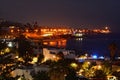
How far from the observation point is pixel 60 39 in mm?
109438

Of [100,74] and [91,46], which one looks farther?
[91,46]

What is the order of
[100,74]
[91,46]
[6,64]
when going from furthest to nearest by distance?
[91,46] < [100,74] < [6,64]

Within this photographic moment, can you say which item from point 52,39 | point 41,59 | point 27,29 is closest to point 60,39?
point 52,39

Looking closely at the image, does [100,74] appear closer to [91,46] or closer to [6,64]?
[6,64]

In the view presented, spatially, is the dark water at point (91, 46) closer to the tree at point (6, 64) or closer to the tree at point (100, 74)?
the tree at point (100, 74)

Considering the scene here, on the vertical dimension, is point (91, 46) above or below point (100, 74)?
below

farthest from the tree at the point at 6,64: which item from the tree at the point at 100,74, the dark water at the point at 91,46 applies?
the dark water at the point at 91,46

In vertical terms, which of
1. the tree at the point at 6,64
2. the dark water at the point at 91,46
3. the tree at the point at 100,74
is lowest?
the dark water at the point at 91,46

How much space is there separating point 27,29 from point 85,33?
5458 cm

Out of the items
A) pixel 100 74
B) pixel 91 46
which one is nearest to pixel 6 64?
pixel 100 74

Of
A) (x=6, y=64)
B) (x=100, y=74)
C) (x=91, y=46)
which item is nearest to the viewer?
(x=6, y=64)

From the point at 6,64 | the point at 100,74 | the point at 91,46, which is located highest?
the point at 6,64

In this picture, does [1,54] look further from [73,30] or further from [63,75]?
[73,30]

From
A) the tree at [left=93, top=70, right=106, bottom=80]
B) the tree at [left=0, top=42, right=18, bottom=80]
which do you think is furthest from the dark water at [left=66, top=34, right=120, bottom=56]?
the tree at [left=0, top=42, right=18, bottom=80]
